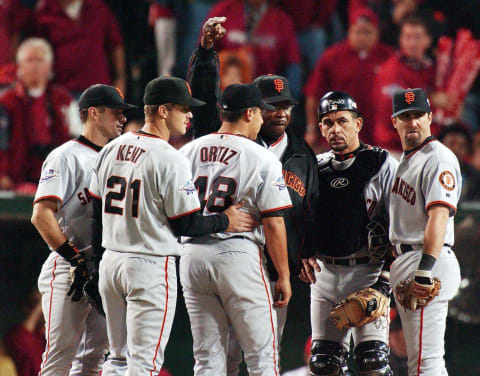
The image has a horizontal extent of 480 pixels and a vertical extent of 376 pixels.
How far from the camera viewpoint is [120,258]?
353 cm

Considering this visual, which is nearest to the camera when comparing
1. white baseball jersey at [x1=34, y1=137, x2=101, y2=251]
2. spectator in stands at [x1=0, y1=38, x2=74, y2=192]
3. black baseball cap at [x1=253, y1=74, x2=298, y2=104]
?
white baseball jersey at [x1=34, y1=137, x2=101, y2=251]

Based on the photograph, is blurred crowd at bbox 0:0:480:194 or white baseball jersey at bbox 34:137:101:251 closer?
white baseball jersey at bbox 34:137:101:251

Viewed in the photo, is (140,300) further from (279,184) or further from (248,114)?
(248,114)

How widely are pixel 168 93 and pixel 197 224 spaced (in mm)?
643

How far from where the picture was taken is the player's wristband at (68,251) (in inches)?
151

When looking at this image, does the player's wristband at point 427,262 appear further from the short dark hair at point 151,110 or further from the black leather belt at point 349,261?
the short dark hair at point 151,110

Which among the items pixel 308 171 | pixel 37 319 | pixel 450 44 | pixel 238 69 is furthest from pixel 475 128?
pixel 37 319

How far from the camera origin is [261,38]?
23.6 feet

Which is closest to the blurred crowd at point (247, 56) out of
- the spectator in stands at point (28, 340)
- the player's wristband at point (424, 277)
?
the spectator in stands at point (28, 340)

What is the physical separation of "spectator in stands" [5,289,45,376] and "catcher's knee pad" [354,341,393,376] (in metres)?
2.35

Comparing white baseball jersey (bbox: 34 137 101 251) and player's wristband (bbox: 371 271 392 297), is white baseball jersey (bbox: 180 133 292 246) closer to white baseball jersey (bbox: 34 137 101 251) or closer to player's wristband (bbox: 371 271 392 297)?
white baseball jersey (bbox: 34 137 101 251)

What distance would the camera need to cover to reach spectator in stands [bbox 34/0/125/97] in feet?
22.4

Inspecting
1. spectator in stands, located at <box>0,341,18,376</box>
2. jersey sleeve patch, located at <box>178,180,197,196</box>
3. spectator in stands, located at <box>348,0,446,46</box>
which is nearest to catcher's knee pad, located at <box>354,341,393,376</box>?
jersey sleeve patch, located at <box>178,180,197,196</box>

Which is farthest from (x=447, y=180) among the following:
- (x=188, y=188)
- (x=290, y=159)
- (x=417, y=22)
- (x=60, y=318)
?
(x=417, y=22)
